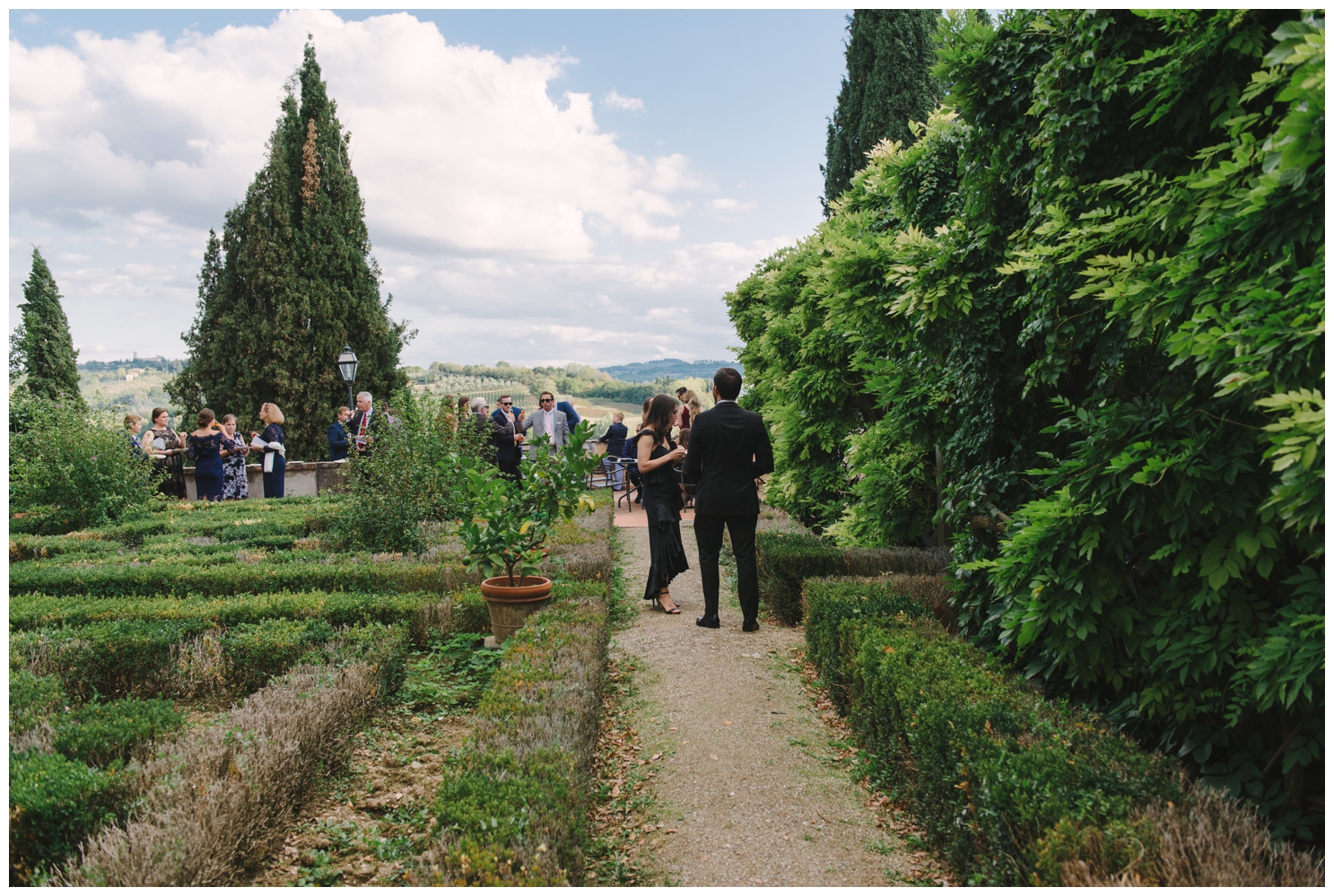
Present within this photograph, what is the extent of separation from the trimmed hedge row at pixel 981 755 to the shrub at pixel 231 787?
263 centimetres

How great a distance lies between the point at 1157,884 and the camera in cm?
194

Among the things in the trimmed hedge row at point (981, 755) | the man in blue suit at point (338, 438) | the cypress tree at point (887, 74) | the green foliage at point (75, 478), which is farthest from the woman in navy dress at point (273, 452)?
the cypress tree at point (887, 74)

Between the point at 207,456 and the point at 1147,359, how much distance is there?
12868 millimetres

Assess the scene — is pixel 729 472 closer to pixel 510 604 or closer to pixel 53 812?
pixel 510 604

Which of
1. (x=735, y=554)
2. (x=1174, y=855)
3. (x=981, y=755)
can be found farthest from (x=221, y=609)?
(x=1174, y=855)

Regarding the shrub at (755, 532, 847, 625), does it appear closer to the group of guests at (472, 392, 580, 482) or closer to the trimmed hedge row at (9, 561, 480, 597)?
the trimmed hedge row at (9, 561, 480, 597)

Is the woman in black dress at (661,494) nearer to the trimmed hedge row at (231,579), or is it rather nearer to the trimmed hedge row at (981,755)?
the trimmed hedge row at (231,579)

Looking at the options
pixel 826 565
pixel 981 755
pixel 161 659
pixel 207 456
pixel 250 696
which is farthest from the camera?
pixel 207 456

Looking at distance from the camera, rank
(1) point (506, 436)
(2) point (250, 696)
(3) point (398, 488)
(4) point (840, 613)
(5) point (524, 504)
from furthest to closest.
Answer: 1. (1) point (506, 436)
2. (3) point (398, 488)
3. (5) point (524, 504)
4. (4) point (840, 613)
5. (2) point (250, 696)

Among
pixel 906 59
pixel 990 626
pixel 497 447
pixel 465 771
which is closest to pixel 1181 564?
pixel 990 626

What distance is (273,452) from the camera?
1309 cm

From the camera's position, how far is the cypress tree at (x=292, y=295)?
65.5ft

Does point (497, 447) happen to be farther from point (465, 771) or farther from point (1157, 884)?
point (1157, 884)

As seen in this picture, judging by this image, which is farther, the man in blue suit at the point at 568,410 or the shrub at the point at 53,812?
the man in blue suit at the point at 568,410
